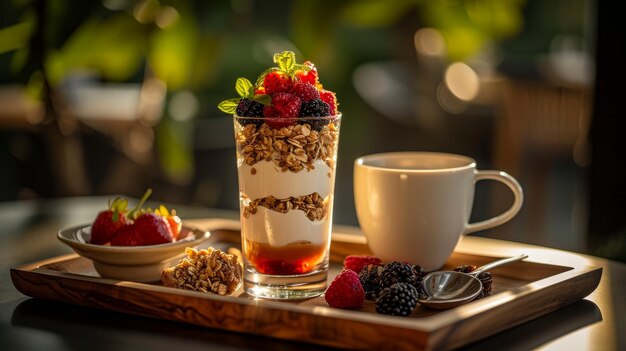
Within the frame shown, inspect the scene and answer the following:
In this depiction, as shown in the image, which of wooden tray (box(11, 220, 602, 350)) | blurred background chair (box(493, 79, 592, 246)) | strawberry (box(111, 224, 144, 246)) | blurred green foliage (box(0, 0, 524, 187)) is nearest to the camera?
wooden tray (box(11, 220, 602, 350))

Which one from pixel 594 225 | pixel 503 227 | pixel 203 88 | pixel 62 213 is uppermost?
pixel 203 88

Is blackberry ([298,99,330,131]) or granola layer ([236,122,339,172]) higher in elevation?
blackberry ([298,99,330,131])

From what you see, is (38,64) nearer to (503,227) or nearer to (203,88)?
(203,88)

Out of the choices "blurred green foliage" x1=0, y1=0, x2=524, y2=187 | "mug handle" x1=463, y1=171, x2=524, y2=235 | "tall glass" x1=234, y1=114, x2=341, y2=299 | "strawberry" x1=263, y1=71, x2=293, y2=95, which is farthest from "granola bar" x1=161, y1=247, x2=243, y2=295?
"blurred green foliage" x1=0, y1=0, x2=524, y2=187

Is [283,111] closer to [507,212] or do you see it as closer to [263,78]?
[263,78]

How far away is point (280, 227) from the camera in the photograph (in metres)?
1.25

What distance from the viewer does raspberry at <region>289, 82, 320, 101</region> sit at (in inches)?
48.9

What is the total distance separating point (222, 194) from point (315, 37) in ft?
6.24

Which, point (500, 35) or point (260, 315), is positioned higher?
point (500, 35)

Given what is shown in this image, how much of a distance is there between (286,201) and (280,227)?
35mm


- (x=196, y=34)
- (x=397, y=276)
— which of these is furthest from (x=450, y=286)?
(x=196, y=34)

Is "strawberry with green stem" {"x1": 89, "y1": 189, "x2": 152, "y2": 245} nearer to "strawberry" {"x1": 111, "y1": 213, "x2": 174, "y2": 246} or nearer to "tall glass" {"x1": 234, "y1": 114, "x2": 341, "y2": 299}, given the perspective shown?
"strawberry" {"x1": 111, "y1": 213, "x2": 174, "y2": 246}

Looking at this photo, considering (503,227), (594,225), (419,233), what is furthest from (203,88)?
(503,227)

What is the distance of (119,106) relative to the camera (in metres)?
4.03
